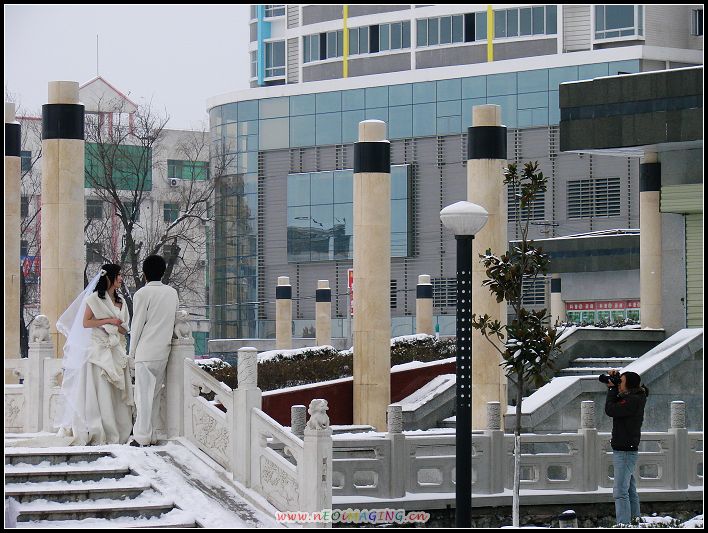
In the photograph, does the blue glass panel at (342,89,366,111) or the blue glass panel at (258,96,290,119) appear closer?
the blue glass panel at (342,89,366,111)

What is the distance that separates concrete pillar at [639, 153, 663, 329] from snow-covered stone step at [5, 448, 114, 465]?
17.6 metres

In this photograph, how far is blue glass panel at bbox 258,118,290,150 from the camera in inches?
2731

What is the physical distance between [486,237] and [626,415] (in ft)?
22.9

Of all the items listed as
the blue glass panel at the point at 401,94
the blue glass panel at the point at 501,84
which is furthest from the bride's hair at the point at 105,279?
the blue glass panel at the point at 401,94

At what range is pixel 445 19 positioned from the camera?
229 feet

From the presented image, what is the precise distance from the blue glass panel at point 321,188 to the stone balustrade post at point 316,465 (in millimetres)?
55425

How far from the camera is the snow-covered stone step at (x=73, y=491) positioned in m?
13.2

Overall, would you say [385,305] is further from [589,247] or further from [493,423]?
[589,247]

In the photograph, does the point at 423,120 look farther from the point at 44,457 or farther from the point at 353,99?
the point at 44,457

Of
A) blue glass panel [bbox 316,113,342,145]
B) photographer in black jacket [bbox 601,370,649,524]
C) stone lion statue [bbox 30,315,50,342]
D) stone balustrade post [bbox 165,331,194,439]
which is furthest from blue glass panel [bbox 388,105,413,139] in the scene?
stone balustrade post [bbox 165,331,194,439]

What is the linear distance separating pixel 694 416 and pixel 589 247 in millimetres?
23776

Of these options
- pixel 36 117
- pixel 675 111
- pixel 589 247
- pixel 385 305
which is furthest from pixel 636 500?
pixel 36 117

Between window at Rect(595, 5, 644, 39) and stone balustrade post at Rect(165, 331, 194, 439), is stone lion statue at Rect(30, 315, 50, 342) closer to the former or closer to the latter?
stone balustrade post at Rect(165, 331, 194, 439)

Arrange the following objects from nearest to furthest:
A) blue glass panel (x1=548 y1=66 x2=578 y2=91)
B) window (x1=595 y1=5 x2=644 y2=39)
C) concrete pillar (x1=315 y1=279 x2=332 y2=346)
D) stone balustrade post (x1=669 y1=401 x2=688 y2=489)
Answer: stone balustrade post (x1=669 y1=401 x2=688 y2=489) → concrete pillar (x1=315 y1=279 x2=332 y2=346) → blue glass panel (x1=548 y1=66 x2=578 y2=91) → window (x1=595 y1=5 x2=644 y2=39)
